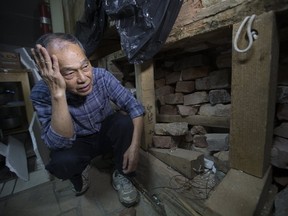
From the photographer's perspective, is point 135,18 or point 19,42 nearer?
point 135,18

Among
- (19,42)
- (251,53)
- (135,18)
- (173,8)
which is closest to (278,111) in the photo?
(251,53)

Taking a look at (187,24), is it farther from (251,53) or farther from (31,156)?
(31,156)

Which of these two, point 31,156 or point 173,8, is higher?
point 173,8

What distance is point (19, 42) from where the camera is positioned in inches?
102

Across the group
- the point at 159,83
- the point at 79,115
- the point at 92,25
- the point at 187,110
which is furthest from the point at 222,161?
the point at 92,25

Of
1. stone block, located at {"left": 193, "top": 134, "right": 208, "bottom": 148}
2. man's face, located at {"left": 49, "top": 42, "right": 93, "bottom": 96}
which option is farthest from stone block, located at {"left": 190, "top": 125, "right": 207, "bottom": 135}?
man's face, located at {"left": 49, "top": 42, "right": 93, "bottom": 96}

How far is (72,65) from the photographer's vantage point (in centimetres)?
93

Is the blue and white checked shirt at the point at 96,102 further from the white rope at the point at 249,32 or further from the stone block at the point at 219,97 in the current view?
the white rope at the point at 249,32

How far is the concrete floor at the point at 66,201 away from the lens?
1159mm

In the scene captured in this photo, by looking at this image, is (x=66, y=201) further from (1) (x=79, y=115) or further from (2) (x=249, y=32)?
(2) (x=249, y=32)

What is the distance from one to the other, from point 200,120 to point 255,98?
60 cm

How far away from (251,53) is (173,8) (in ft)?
1.73

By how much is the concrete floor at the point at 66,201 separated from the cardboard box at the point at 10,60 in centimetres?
126

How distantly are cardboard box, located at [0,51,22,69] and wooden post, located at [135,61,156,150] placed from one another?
1.45m
